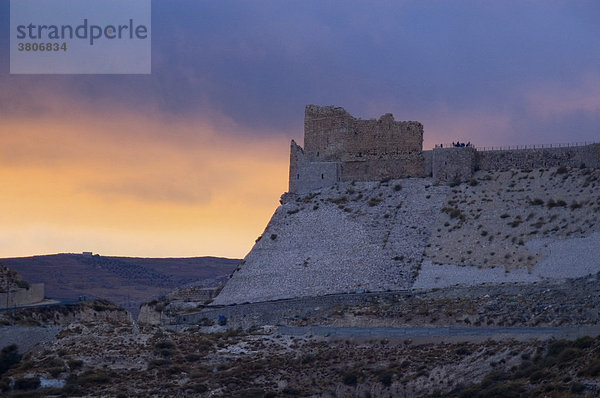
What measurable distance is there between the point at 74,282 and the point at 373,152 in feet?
136

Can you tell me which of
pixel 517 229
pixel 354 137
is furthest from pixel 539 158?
pixel 354 137

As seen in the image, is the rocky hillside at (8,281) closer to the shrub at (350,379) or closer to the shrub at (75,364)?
the shrub at (75,364)

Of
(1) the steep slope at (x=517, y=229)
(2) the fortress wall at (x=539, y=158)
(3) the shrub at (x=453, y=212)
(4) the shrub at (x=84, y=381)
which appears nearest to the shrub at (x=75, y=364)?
(4) the shrub at (x=84, y=381)

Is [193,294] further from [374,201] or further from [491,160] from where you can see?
[491,160]


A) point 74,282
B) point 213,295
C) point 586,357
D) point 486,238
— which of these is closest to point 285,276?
point 213,295

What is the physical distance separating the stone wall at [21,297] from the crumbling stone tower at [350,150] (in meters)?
14.4

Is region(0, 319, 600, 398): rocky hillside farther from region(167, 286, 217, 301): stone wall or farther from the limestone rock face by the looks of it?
region(167, 286, 217, 301): stone wall

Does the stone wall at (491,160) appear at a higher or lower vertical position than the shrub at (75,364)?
higher

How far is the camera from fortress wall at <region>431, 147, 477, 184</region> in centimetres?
5360

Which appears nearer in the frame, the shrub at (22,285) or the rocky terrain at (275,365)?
the rocky terrain at (275,365)

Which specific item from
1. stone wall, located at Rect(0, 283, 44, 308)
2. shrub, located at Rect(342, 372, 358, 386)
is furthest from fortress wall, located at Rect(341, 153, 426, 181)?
shrub, located at Rect(342, 372, 358, 386)

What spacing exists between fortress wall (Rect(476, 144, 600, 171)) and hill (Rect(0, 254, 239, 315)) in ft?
108

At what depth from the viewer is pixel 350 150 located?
56875mm

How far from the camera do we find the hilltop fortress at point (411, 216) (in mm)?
46656
